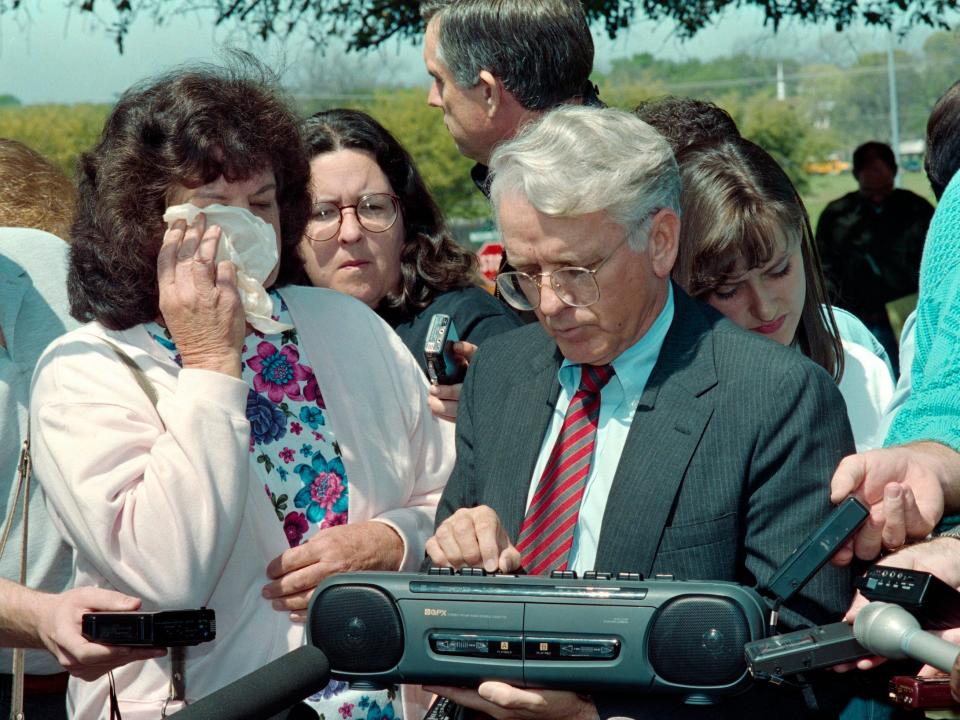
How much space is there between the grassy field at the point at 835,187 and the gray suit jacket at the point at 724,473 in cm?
727

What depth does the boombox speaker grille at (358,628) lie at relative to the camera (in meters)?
1.96

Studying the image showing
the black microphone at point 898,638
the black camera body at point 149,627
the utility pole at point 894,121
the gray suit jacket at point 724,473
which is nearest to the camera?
the black microphone at point 898,638

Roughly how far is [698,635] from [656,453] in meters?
0.49

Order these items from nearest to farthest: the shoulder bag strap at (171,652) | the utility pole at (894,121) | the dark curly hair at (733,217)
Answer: the shoulder bag strap at (171,652) → the dark curly hair at (733,217) → the utility pole at (894,121)

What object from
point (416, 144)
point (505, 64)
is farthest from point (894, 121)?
point (505, 64)

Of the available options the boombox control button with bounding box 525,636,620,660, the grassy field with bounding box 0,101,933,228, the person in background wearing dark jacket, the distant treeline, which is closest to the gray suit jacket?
the boombox control button with bounding box 525,636,620,660

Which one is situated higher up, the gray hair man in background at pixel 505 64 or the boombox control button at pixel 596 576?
the gray hair man in background at pixel 505 64

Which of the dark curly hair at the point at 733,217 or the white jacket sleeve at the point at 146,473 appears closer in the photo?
the white jacket sleeve at the point at 146,473

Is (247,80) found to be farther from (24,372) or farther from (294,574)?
(294,574)

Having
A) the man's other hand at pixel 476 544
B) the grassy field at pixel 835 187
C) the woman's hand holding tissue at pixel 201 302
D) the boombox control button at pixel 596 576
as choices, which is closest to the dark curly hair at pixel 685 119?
the woman's hand holding tissue at pixel 201 302

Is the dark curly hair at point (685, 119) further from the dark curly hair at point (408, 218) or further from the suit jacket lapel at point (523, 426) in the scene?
the suit jacket lapel at point (523, 426)

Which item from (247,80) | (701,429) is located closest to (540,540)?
(701,429)

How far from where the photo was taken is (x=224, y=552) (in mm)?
2309

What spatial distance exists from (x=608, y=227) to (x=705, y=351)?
31 centimetres
